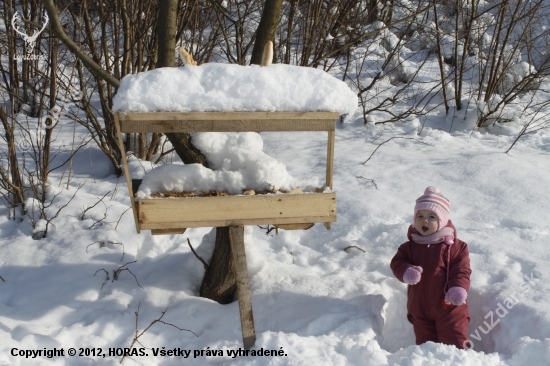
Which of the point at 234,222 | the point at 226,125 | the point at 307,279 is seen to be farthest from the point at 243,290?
the point at 226,125

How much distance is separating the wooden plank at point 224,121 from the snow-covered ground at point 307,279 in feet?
3.48

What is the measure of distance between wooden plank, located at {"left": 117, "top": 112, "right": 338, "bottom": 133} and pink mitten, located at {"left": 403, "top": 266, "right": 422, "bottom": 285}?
1.03m

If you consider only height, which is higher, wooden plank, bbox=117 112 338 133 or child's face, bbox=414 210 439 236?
wooden plank, bbox=117 112 338 133

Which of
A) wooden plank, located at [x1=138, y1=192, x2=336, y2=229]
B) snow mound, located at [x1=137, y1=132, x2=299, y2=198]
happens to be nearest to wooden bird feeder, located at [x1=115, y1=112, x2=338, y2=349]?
wooden plank, located at [x1=138, y1=192, x2=336, y2=229]

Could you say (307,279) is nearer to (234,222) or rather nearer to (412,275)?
(412,275)

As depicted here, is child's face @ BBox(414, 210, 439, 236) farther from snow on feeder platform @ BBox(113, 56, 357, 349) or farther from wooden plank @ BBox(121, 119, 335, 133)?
wooden plank @ BBox(121, 119, 335, 133)

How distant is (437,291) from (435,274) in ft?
0.33

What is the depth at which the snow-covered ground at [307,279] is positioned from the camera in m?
2.47

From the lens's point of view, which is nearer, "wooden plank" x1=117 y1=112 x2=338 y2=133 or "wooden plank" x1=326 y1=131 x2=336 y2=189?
"wooden plank" x1=117 y1=112 x2=338 y2=133

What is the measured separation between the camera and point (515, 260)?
10.5ft

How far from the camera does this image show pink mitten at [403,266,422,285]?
8.90ft

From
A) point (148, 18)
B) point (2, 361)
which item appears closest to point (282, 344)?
point (2, 361)

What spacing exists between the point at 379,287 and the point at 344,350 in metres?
0.81

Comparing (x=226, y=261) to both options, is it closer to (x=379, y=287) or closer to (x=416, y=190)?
(x=379, y=287)
